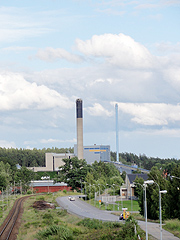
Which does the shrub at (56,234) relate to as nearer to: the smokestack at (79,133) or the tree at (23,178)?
the tree at (23,178)

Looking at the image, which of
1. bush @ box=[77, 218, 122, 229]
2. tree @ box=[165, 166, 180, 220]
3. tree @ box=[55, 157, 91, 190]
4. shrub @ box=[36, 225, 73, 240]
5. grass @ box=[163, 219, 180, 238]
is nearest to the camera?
shrub @ box=[36, 225, 73, 240]

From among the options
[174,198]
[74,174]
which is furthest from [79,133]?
[174,198]

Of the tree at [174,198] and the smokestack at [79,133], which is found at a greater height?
the smokestack at [79,133]

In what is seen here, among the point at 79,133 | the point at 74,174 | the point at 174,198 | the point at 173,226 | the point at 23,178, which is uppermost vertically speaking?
the point at 79,133

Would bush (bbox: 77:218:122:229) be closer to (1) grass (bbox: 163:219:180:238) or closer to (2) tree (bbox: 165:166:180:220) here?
(1) grass (bbox: 163:219:180:238)

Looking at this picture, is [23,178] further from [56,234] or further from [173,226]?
[56,234]

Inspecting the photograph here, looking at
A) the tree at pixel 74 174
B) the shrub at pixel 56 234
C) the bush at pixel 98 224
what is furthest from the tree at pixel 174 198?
the tree at pixel 74 174

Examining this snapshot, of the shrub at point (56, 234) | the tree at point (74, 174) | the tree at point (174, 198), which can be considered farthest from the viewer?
the tree at point (74, 174)

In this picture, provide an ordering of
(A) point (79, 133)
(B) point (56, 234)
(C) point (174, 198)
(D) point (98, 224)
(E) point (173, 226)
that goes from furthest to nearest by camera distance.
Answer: (A) point (79, 133) → (D) point (98, 224) → (C) point (174, 198) → (E) point (173, 226) → (B) point (56, 234)

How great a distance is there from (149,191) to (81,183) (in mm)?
79711

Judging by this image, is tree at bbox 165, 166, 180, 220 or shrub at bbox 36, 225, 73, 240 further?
tree at bbox 165, 166, 180, 220

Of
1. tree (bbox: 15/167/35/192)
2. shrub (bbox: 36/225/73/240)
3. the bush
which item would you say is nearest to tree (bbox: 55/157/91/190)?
tree (bbox: 15/167/35/192)

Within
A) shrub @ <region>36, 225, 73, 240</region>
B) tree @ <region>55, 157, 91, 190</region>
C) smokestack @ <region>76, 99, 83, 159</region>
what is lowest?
shrub @ <region>36, 225, 73, 240</region>

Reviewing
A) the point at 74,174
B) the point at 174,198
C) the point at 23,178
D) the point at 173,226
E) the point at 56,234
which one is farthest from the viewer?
the point at 23,178
